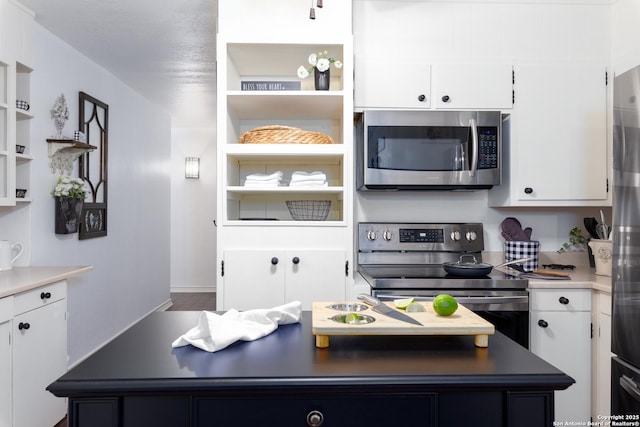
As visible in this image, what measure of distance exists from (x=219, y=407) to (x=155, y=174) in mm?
4722

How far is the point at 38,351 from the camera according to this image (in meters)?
2.26

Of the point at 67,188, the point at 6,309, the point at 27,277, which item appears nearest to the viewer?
the point at 6,309

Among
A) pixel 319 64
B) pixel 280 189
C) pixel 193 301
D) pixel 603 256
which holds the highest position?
pixel 319 64

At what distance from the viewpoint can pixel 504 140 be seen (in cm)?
263

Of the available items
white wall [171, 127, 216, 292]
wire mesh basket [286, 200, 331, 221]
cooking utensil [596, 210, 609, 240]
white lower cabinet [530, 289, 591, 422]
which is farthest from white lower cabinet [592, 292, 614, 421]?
white wall [171, 127, 216, 292]

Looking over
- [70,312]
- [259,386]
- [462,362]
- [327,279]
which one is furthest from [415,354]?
[70,312]

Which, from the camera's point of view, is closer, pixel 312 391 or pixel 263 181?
pixel 312 391

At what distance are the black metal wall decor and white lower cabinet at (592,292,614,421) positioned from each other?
11.4ft

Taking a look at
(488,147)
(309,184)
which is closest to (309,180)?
(309,184)

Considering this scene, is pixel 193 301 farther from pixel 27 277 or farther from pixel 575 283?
pixel 575 283

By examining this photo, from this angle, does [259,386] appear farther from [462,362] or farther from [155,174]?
[155,174]

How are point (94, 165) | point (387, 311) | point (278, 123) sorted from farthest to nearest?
point (94, 165), point (278, 123), point (387, 311)

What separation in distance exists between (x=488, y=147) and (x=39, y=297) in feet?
8.16

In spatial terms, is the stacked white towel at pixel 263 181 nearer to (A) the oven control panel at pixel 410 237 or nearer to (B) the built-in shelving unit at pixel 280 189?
(B) the built-in shelving unit at pixel 280 189
